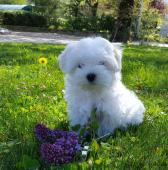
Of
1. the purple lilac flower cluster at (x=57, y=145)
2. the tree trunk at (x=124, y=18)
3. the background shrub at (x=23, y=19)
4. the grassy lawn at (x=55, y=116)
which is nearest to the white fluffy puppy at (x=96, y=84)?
the grassy lawn at (x=55, y=116)

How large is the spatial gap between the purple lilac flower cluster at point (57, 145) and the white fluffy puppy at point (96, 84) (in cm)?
78

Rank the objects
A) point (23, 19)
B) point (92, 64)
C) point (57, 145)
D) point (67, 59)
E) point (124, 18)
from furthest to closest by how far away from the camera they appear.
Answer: point (23, 19) < point (124, 18) < point (67, 59) < point (92, 64) < point (57, 145)

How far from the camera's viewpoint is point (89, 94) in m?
4.46

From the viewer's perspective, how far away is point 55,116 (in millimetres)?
5113

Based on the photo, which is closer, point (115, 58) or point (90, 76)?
point (90, 76)

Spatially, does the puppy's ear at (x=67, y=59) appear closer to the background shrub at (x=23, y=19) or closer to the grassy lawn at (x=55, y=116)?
the grassy lawn at (x=55, y=116)

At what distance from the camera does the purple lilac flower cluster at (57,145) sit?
3.27 meters

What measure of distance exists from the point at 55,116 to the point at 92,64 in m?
1.02

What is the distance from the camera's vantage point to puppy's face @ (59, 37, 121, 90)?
4.23 meters

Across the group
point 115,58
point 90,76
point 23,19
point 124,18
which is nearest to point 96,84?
point 90,76

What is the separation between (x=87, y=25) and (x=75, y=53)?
32.1 m

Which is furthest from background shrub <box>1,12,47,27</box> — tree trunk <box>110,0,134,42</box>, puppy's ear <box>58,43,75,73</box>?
puppy's ear <box>58,43,75,73</box>

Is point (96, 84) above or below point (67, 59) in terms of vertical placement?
below

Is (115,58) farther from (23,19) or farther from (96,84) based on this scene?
(23,19)
